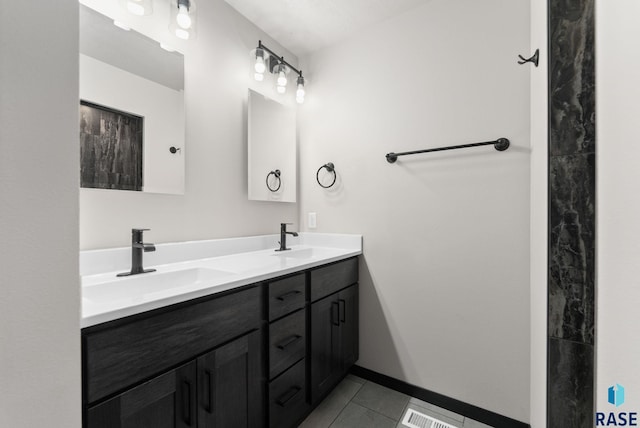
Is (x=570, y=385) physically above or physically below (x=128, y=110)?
below

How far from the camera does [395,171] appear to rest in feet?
5.67

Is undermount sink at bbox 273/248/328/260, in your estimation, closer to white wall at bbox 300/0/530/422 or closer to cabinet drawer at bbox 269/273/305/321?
white wall at bbox 300/0/530/422

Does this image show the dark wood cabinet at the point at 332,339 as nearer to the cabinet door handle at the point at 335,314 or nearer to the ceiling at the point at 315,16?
the cabinet door handle at the point at 335,314

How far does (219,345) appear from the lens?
0.94 meters

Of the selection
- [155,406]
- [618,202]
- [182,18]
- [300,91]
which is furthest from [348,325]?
[182,18]

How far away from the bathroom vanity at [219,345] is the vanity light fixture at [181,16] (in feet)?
3.62

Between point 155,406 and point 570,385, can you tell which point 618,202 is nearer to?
point 570,385

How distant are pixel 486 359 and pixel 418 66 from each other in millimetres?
1742

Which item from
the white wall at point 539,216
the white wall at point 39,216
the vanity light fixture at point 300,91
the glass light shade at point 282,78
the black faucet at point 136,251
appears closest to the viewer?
the white wall at point 39,216

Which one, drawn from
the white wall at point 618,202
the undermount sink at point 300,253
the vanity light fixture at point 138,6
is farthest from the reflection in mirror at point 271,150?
the white wall at point 618,202

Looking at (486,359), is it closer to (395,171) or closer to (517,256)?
(517,256)

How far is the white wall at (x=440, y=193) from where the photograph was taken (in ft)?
4.56

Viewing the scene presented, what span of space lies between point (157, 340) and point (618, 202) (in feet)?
3.81

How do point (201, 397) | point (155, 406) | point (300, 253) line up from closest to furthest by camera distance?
point (155, 406) → point (201, 397) → point (300, 253)
